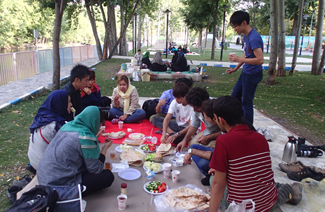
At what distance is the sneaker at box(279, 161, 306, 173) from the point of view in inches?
133

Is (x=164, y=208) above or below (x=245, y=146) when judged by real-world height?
below

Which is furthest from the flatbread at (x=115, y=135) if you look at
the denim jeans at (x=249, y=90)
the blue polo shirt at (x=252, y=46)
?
the blue polo shirt at (x=252, y=46)

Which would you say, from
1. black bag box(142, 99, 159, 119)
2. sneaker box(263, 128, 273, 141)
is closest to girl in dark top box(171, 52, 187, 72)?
black bag box(142, 99, 159, 119)

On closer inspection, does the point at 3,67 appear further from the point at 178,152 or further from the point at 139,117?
the point at 178,152

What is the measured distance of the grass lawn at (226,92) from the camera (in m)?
3.77

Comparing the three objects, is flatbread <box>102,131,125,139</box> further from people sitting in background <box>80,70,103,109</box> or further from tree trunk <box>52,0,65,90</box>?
tree trunk <box>52,0,65,90</box>

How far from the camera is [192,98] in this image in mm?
3432

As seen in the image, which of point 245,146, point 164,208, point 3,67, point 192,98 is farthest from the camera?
point 3,67

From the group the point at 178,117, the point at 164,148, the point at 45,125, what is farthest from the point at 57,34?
the point at 164,148

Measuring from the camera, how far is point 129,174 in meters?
3.23

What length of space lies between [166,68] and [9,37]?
2957cm

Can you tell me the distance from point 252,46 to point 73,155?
3.17m

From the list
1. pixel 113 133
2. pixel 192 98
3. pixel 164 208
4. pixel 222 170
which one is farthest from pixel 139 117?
pixel 222 170

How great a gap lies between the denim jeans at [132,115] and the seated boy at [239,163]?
11.3 ft
